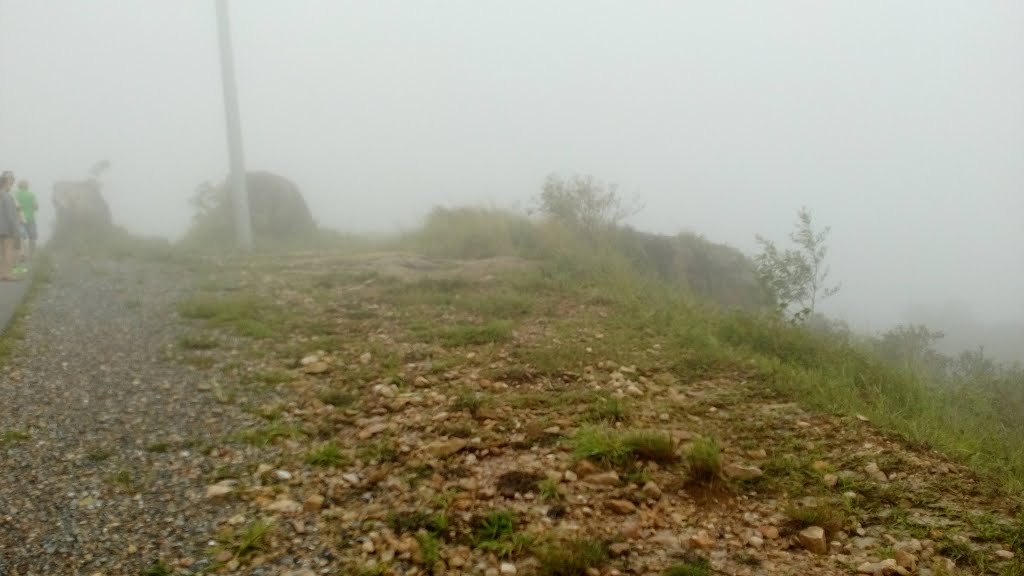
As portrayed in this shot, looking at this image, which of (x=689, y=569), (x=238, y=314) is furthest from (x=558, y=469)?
(x=238, y=314)

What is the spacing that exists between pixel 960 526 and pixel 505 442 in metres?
2.44

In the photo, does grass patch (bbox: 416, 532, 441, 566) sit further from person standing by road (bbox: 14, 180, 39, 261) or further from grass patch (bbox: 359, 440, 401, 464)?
person standing by road (bbox: 14, 180, 39, 261)

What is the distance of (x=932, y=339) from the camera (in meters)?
13.3

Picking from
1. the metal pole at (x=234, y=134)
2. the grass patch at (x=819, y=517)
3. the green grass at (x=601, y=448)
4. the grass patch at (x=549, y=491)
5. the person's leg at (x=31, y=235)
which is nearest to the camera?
the grass patch at (x=819, y=517)

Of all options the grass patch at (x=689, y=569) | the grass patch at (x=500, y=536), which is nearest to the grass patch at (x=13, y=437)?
the grass patch at (x=500, y=536)

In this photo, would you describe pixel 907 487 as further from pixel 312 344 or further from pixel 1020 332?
pixel 1020 332

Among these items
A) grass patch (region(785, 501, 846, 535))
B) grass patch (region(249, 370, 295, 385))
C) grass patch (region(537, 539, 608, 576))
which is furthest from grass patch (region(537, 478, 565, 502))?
grass patch (region(249, 370, 295, 385))

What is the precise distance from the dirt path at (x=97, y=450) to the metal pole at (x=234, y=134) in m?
8.04

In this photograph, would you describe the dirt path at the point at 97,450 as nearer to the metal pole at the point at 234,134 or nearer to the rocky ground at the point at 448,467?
the rocky ground at the point at 448,467

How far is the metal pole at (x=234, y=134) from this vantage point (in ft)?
52.1

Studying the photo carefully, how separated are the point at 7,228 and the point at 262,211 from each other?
7888 mm

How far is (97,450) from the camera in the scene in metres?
4.53

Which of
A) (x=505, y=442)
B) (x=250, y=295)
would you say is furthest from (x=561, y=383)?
(x=250, y=295)

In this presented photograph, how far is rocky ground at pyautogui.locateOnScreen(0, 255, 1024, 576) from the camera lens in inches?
136
